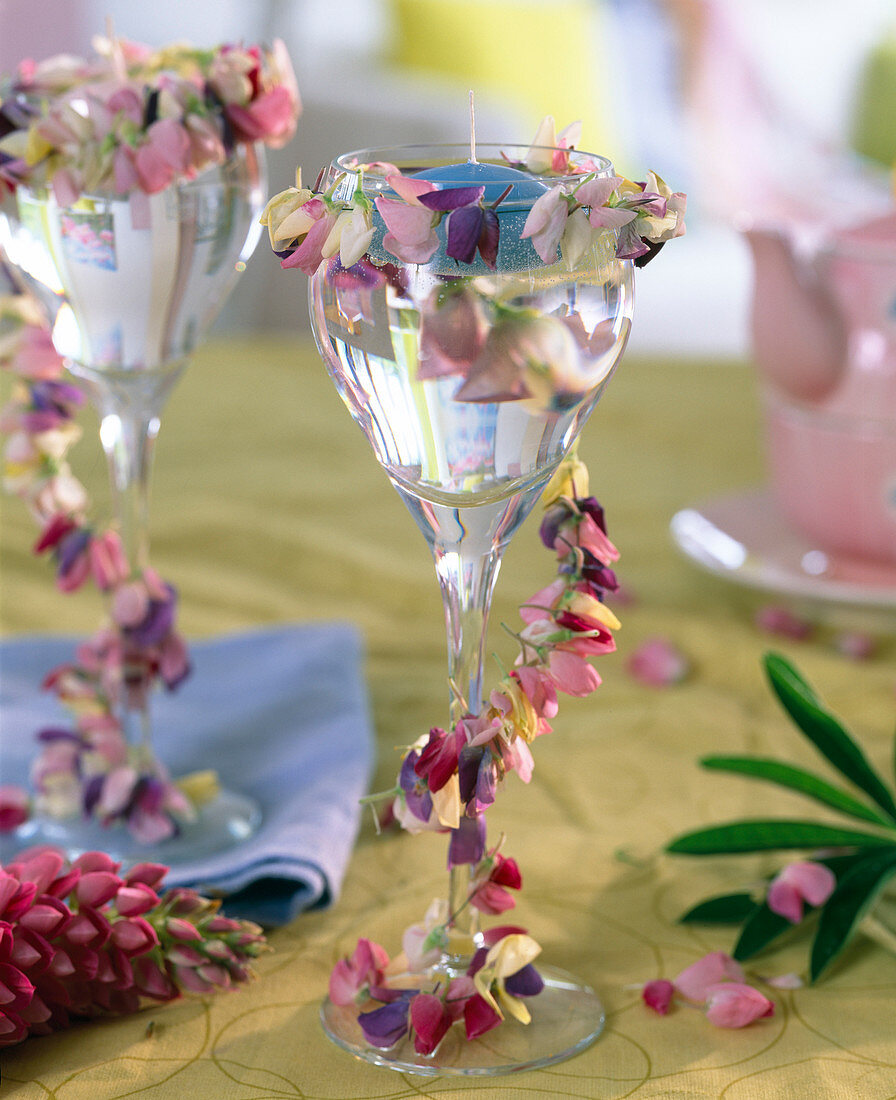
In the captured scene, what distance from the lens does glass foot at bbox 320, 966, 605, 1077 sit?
1.27 feet

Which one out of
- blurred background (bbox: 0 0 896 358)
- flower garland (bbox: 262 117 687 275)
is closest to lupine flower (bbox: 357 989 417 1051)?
flower garland (bbox: 262 117 687 275)

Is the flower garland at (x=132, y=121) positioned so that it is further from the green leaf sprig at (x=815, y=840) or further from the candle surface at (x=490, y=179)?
the green leaf sprig at (x=815, y=840)

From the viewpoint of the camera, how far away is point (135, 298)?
1.63 ft

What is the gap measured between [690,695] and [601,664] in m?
0.05

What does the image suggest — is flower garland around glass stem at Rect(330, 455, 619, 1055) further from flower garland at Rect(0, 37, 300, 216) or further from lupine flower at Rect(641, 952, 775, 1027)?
flower garland at Rect(0, 37, 300, 216)

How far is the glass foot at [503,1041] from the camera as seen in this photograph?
387 millimetres

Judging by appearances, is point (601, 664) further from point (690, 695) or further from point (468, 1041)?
point (468, 1041)

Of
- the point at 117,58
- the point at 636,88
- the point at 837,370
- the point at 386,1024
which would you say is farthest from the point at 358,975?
the point at 636,88

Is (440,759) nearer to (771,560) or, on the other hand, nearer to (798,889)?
(798,889)

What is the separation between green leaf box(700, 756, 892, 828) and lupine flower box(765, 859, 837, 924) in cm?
4

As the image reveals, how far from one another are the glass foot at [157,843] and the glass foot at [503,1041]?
5.3 inches

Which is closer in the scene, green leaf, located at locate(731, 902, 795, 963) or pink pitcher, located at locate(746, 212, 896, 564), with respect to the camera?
green leaf, located at locate(731, 902, 795, 963)

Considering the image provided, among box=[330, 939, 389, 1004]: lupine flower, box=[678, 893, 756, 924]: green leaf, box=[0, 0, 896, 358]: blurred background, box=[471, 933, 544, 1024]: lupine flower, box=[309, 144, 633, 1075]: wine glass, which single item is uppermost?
box=[309, 144, 633, 1075]: wine glass

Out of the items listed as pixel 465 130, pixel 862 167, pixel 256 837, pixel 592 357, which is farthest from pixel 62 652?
pixel 862 167
